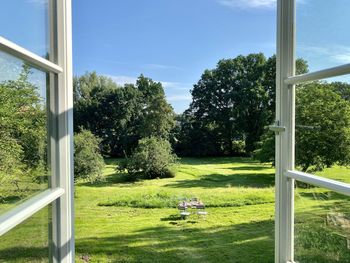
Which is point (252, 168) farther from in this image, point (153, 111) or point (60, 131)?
point (60, 131)

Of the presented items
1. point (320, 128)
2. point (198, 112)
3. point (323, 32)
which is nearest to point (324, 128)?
point (320, 128)

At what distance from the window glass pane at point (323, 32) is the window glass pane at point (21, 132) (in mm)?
696

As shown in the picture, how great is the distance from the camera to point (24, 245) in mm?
667

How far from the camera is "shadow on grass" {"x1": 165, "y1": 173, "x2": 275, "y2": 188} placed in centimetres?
287

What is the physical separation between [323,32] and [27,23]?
73cm

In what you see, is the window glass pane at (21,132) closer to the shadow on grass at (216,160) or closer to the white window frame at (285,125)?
the white window frame at (285,125)

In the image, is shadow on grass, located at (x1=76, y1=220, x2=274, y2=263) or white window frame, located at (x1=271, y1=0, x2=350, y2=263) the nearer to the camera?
white window frame, located at (x1=271, y1=0, x2=350, y2=263)

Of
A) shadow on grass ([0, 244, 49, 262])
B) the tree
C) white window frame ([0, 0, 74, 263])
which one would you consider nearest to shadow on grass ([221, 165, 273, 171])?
the tree

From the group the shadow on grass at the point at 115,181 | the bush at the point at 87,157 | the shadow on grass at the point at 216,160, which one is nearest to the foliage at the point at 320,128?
the shadow on grass at the point at 216,160

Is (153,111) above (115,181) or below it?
above

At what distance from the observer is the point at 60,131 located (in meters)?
0.83

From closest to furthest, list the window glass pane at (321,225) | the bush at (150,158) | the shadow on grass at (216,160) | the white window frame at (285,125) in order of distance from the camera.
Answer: the window glass pane at (321,225), the white window frame at (285,125), the shadow on grass at (216,160), the bush at (150,158)

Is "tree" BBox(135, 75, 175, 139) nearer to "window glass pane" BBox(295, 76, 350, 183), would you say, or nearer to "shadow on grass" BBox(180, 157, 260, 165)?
"shadow on grass" BBox(180, 157, 260, 165)

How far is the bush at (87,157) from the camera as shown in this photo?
8.45 ft
